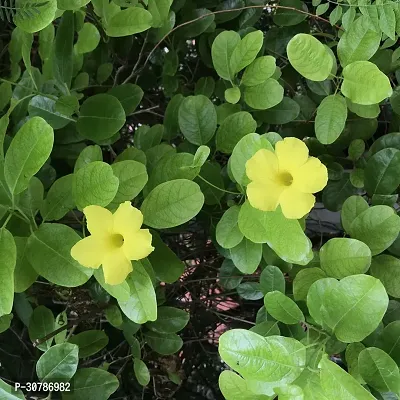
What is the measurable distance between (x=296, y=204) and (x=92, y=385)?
18.1 inches

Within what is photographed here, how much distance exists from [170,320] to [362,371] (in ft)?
1.11

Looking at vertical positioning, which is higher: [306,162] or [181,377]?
[306,162]

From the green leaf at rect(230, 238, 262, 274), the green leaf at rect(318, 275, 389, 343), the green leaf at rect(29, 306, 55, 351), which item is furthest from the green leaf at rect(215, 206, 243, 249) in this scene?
the green leaf at rect(29, 306, 55, 351)

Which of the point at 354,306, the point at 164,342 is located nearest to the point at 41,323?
the point at 164,342

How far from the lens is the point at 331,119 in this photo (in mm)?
641

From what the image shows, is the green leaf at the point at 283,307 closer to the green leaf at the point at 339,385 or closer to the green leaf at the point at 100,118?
the green leaf at the point at 339,385

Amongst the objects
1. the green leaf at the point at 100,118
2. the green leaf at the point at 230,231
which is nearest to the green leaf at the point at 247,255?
the green leaf at the point at 230,231

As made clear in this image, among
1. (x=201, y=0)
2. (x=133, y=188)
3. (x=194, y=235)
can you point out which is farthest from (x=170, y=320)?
(x=201, y=0)

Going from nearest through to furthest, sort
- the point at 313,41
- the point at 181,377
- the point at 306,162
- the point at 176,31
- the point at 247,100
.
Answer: the point at 306,162, the point at 313,41, the point at 247,100, the point at 176,31, the point at 181,377

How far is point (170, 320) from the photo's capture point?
2.64ft

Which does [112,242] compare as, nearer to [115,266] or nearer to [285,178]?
[115,266]

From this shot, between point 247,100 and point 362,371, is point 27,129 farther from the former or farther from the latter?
point 362,371

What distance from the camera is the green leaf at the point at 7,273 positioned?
1.74 ft

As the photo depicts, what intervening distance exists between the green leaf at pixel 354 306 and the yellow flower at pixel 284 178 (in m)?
0.10
